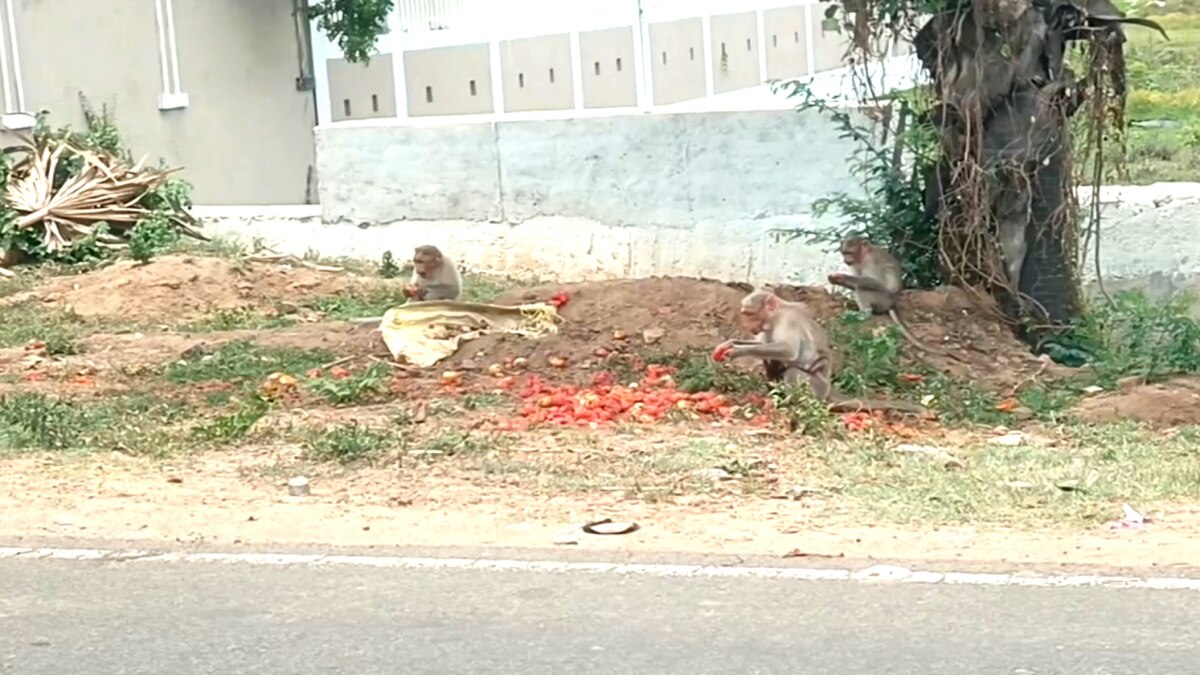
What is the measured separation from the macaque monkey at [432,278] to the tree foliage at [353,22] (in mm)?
10828

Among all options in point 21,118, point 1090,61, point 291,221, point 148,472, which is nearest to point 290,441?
Answer: point 148,472

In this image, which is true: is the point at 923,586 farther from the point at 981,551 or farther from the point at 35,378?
the point at 35,378

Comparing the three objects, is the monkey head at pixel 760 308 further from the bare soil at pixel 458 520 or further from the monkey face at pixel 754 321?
the bare soil at pixel 458 520

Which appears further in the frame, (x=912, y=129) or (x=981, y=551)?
(x=912, y=129)

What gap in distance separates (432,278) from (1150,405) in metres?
5.34

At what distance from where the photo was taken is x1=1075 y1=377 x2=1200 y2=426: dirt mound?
10.3 m

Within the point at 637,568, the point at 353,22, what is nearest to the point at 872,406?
the point at 637,568

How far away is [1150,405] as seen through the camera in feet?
34.2

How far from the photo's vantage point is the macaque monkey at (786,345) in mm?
10445

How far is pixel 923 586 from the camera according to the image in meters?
6.92

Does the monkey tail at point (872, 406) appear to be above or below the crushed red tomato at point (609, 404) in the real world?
below

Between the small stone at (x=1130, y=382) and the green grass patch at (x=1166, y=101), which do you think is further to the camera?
the green grass patch at (x=1166, y=101)

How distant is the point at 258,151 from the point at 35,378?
12.8m

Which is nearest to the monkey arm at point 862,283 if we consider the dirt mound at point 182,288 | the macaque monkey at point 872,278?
the macaque monkey at point 872,278
